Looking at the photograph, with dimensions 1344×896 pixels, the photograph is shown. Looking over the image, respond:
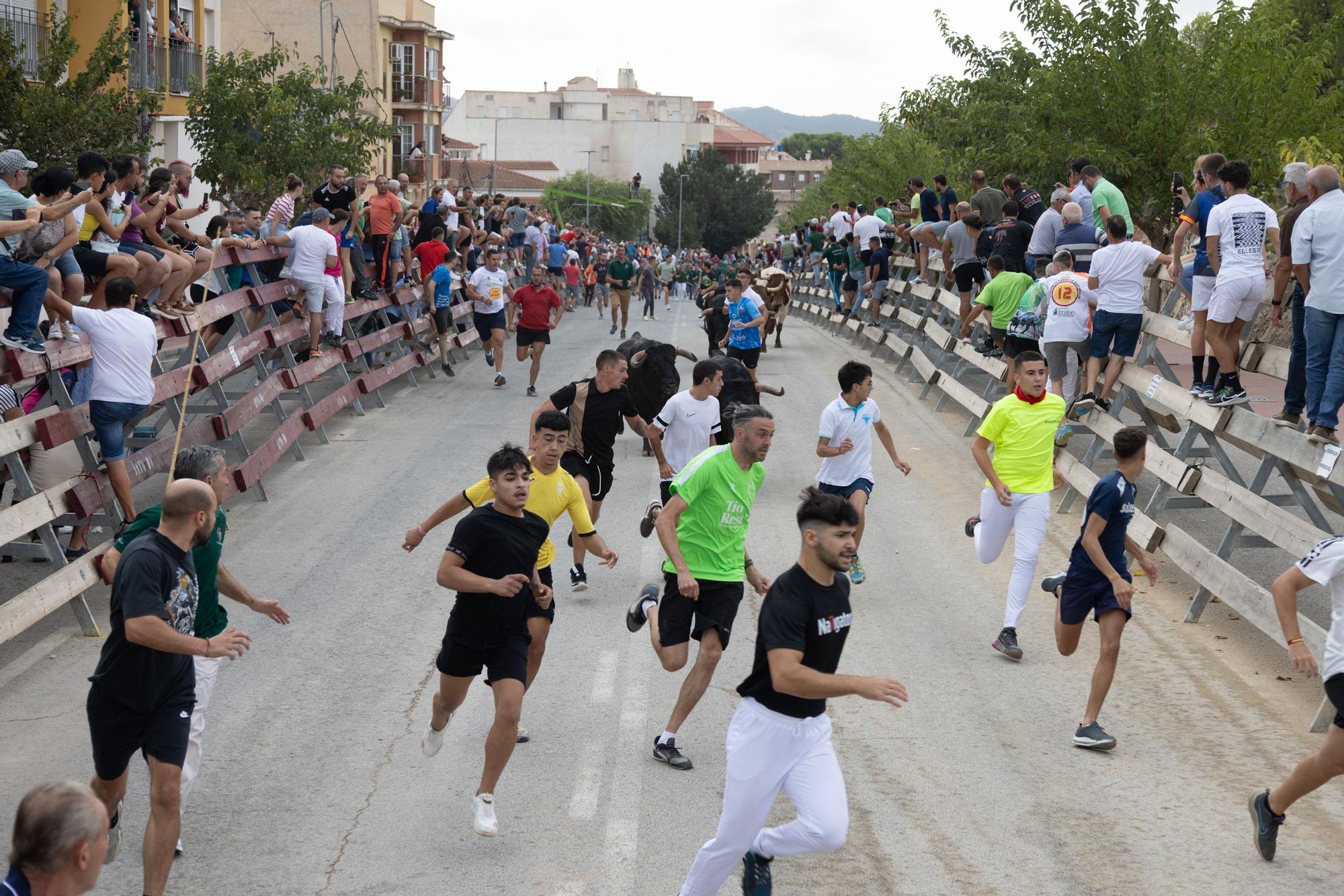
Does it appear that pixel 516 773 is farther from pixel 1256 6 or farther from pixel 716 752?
pixel 1256 6

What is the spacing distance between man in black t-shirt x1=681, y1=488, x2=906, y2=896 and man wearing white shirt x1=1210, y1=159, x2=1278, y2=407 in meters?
6.99

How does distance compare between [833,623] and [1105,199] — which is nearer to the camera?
[833,623]

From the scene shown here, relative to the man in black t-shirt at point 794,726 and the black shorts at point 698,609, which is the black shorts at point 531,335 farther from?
the man in black t-shirt at point 794,726

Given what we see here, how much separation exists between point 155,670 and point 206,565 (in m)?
0.85

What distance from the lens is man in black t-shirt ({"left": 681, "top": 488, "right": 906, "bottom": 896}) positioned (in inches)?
212

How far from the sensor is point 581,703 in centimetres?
848

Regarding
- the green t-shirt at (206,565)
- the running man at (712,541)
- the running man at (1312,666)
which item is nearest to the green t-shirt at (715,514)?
the running man at (712,541)

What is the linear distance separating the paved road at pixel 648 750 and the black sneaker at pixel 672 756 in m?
0.06

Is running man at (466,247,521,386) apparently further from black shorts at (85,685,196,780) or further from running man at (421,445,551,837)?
black shorts at (85,685,196,780)

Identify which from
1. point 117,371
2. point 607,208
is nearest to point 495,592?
point 117,371

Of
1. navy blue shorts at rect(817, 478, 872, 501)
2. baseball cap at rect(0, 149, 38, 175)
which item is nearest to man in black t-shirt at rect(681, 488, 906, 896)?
navy blue shorts at rect(817, 478, 872, 501)

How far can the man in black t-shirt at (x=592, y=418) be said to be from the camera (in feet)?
35.3

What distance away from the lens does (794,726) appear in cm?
548

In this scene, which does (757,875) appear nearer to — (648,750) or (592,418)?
(648,750)
